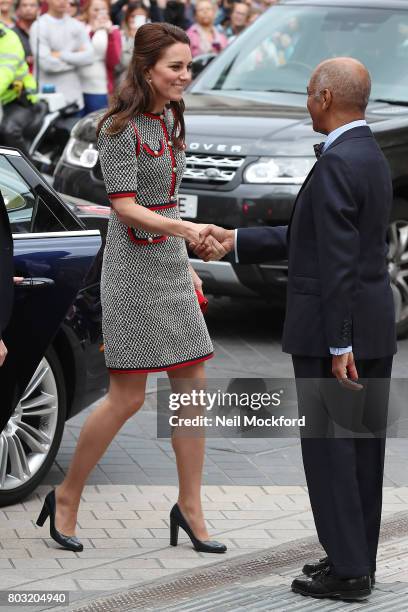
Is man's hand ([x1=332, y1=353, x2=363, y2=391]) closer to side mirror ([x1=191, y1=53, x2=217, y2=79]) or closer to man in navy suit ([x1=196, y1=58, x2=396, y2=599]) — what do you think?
man in navy suit ([x1=196, y1=58, x2=396, y2=599])

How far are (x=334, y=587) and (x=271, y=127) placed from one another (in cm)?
491

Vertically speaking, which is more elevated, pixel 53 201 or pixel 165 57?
pixel 165 57

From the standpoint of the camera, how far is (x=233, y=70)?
1070 centimetres

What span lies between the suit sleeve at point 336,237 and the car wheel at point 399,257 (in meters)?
4.81

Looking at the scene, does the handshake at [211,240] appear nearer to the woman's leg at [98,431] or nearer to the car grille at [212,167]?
the woman's leg at [98,431]

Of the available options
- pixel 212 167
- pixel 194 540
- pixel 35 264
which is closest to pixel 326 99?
pixel 35 264

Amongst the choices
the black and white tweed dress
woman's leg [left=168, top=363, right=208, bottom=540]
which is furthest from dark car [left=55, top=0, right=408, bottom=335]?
the black and white tweed dress

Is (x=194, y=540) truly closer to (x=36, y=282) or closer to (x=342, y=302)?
(x=36, y=282)

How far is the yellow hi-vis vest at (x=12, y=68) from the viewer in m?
13.8

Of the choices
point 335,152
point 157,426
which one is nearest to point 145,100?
point 335,152

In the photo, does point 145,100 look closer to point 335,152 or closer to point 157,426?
point 335,152

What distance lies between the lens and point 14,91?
14227mm

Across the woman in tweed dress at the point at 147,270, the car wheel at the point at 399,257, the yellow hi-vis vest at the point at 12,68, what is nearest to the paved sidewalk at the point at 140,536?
the woman in tweed dress at the point at 147,270

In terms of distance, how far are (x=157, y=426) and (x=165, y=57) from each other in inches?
103
